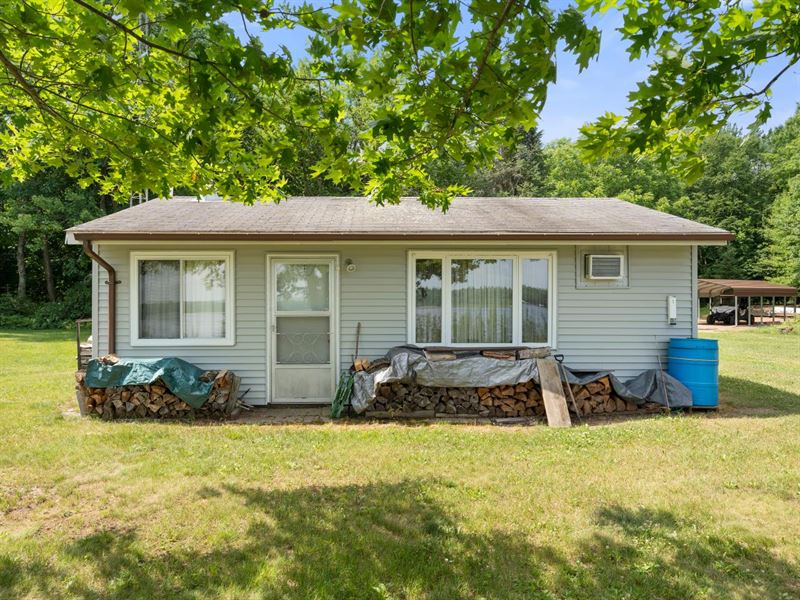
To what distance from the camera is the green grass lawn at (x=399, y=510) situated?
2.76m

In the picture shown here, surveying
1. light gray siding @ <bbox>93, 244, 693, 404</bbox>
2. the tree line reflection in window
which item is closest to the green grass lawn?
light gray siding @ <bbox>93, 244, 693, 404</bbox>

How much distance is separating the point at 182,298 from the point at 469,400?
4160 millimetres

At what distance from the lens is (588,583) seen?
2.74 meters

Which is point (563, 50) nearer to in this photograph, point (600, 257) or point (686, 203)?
point (600, 257)

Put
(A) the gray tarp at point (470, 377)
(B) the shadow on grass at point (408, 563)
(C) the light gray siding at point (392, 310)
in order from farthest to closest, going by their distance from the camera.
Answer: (C) the light gray siding at point (392, 310)
(A) the gray tarp at point (470, 377)
(B) the shadow on grass at point (408, 563)

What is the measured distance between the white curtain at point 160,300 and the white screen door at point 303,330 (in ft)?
4.43

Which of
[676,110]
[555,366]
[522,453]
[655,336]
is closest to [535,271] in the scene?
[555,366]

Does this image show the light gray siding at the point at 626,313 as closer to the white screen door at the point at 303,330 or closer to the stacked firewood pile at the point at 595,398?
the stacked firewood pile at the point at 595,398

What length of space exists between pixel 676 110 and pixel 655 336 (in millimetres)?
5016

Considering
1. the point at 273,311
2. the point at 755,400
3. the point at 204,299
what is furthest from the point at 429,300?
the point at 755,400

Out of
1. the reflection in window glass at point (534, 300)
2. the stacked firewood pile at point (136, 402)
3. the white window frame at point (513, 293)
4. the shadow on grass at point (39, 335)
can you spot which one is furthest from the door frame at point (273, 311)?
the shadow on grass at point (39, 335)

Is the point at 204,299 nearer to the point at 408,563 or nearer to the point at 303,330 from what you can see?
the point at 303,330

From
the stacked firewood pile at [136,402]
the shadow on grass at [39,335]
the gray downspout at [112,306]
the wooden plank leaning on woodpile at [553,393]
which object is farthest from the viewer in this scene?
the shadow on grass at [39,335]

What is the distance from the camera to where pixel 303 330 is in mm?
7004
